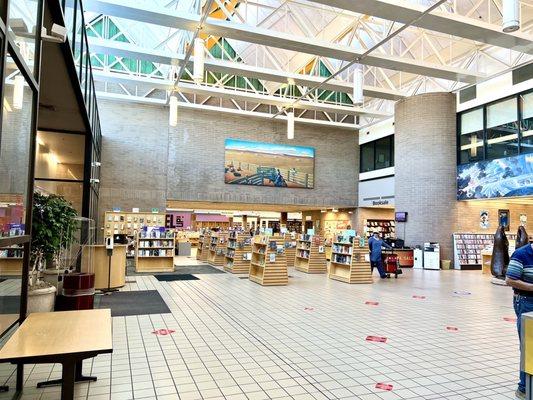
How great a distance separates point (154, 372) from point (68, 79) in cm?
416

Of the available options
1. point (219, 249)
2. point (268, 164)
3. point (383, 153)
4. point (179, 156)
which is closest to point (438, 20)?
point (383, 153)

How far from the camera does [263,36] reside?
431 inches

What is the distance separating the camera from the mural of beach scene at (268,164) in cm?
1883

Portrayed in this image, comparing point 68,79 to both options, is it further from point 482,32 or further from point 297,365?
point 482,32

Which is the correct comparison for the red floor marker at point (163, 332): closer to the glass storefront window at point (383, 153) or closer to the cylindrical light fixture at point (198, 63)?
the cylindrical light fixture at point (198, 63)

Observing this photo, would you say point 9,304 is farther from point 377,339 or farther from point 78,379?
point 377,339

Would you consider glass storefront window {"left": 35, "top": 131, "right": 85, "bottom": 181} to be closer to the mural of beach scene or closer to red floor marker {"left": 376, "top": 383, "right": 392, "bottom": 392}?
red floor marker {"left": 376, "top": 383, "right": 392, "bottom": 392}

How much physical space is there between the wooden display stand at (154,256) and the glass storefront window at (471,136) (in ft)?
36.7

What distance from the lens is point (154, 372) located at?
4051 mm

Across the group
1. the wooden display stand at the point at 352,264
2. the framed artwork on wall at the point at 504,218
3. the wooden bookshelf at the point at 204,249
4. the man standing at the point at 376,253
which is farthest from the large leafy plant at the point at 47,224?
the framed artwork on wall at the point at 504,218

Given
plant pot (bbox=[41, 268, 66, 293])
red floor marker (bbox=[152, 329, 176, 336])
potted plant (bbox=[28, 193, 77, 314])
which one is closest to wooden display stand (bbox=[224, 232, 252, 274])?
plant pot (bbox=[41, 268, 66, 293])

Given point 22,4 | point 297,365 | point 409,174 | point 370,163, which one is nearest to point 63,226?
point 22,4

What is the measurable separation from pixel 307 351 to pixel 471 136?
13.1m

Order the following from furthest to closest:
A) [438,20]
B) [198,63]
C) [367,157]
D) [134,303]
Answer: [367,157]
[438,20]
[198,63]
[134,303]
